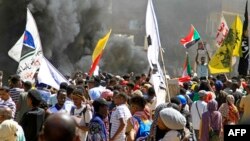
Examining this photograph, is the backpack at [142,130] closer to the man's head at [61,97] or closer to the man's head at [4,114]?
the man's head at [61,97]

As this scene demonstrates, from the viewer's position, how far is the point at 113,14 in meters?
42.7

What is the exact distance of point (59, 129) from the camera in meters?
3.36

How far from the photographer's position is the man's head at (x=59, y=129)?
3363 millimetres

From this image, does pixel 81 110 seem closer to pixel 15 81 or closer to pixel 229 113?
pixel 15 81

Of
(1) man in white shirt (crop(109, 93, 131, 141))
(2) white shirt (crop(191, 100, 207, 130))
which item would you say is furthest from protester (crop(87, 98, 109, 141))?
(2) white shirt (crop(191, 100, 207, 130))

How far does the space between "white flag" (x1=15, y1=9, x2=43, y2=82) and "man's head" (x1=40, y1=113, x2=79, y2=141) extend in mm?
7520

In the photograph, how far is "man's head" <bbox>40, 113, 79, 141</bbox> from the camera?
11.0 ft

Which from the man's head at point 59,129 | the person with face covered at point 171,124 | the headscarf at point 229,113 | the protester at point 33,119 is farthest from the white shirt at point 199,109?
the man's head at point 59,129

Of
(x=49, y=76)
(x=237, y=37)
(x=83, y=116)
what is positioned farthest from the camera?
(x=237, y=37)

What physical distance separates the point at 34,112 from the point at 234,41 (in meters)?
9.78

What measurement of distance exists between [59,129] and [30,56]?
25.8ft

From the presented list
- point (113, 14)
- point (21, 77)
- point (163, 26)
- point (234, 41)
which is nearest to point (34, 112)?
point (21, 77)

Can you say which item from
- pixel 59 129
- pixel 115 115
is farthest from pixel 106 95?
pixel 59 129

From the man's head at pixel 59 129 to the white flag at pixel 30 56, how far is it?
7.52 meters
